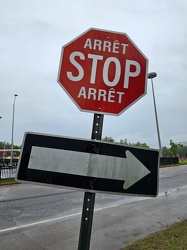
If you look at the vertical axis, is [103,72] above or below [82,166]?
above

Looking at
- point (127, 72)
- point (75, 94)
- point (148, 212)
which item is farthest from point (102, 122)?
point (148, 212)

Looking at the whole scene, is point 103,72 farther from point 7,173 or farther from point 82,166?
point 7,173

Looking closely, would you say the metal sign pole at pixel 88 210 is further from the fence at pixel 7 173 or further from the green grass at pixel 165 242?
the fence at pixel 7 173

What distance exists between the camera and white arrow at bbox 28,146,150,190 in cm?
158

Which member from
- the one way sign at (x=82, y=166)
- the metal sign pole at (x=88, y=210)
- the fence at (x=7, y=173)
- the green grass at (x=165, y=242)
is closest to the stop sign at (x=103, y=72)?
the metal sign pole at (x=88, y=210)

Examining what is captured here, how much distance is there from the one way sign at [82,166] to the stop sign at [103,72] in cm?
31

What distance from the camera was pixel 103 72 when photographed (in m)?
1.81

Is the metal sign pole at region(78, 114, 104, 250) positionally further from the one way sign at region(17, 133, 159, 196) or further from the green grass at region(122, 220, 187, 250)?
the green grass at region(122, 220, 187, 250)

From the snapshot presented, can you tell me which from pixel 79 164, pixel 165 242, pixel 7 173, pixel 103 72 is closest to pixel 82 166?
pixel 79 164

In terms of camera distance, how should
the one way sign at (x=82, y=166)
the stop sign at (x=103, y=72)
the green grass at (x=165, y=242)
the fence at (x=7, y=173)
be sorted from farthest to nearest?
the fence at (x=7, y=173), the green grass at (x=165, y=242), the stop sign at (x=103, y=72), the one way sign at (x=82, y=166)

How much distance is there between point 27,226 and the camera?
19.1 ft

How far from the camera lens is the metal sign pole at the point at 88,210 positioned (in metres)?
1.60

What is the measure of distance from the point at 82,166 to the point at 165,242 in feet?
11.5

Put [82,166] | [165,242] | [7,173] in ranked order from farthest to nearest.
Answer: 1. [7,173]
2. [165,242]
3. [82,166]
